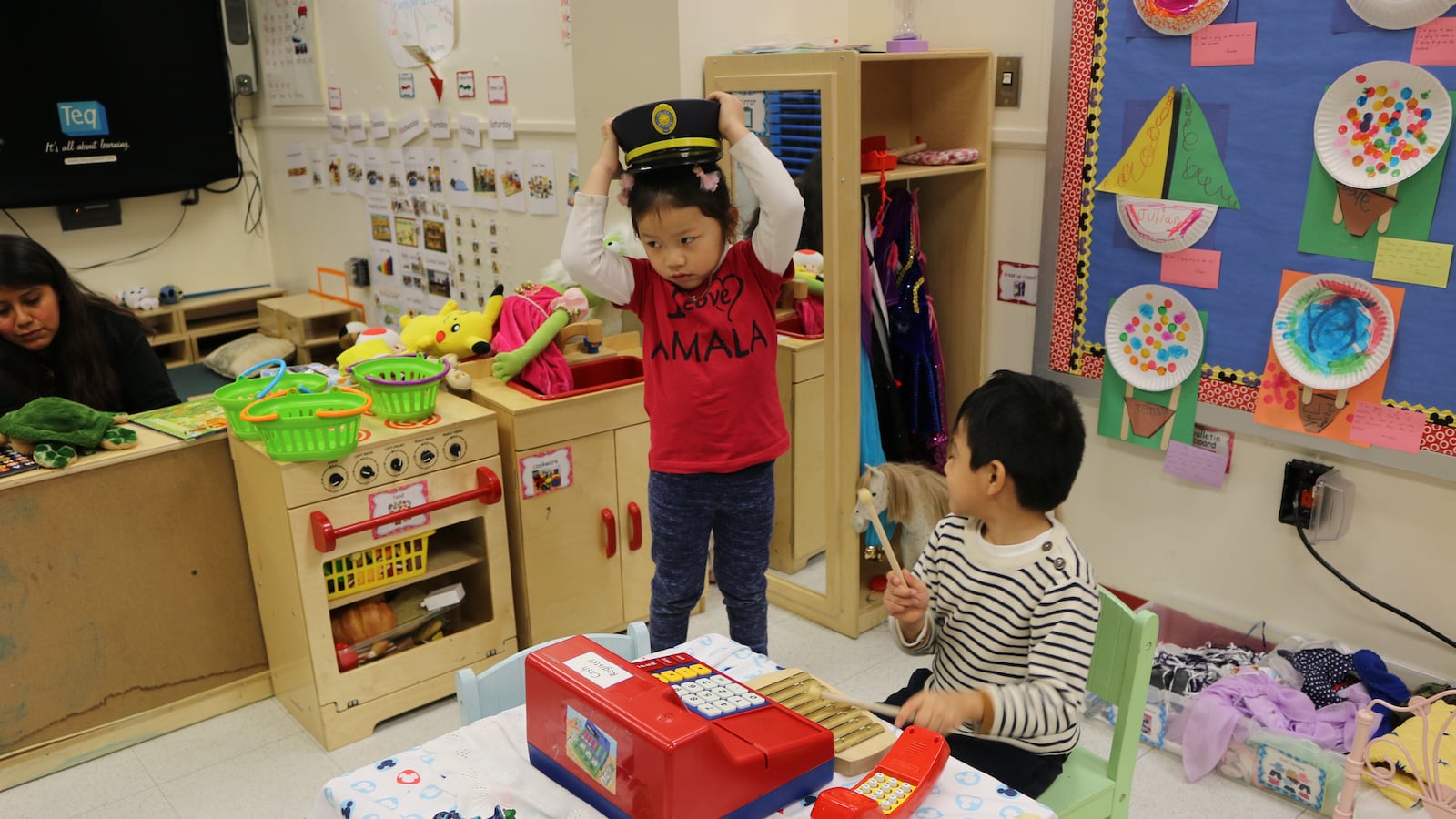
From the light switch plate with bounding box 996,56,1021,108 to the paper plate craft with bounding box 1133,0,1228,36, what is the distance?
337 mm

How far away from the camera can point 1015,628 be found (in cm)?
143

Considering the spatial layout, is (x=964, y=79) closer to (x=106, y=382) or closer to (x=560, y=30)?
(x=560, y=30)

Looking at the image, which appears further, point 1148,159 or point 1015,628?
point 1148,159

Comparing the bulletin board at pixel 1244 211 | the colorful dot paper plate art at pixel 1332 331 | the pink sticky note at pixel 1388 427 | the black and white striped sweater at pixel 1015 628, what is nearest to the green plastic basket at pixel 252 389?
the black and white striped sweater at pixel 1015 628

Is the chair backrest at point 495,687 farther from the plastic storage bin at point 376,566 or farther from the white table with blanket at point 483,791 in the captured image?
the plastic storage bin at point 376,566

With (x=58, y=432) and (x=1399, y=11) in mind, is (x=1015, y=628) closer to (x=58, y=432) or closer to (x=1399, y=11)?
(x=1399, y=11)

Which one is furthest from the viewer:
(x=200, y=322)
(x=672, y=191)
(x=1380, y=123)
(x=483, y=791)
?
(x=200, y=322)

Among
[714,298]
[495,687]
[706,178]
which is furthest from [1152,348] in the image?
[495,687]

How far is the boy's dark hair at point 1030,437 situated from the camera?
1.39m

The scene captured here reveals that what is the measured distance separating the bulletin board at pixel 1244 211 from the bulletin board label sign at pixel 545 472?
1245 mm

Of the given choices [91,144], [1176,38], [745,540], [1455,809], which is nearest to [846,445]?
[745,540]

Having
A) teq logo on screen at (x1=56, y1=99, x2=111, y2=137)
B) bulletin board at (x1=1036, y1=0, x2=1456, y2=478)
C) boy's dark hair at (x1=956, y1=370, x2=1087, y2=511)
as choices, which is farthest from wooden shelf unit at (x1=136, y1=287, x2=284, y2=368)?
boy's dark hair at (x1=956, y1=370, x2=1087, y2=511)

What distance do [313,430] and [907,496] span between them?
4.53ft

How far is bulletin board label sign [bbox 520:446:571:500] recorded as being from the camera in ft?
8.31
